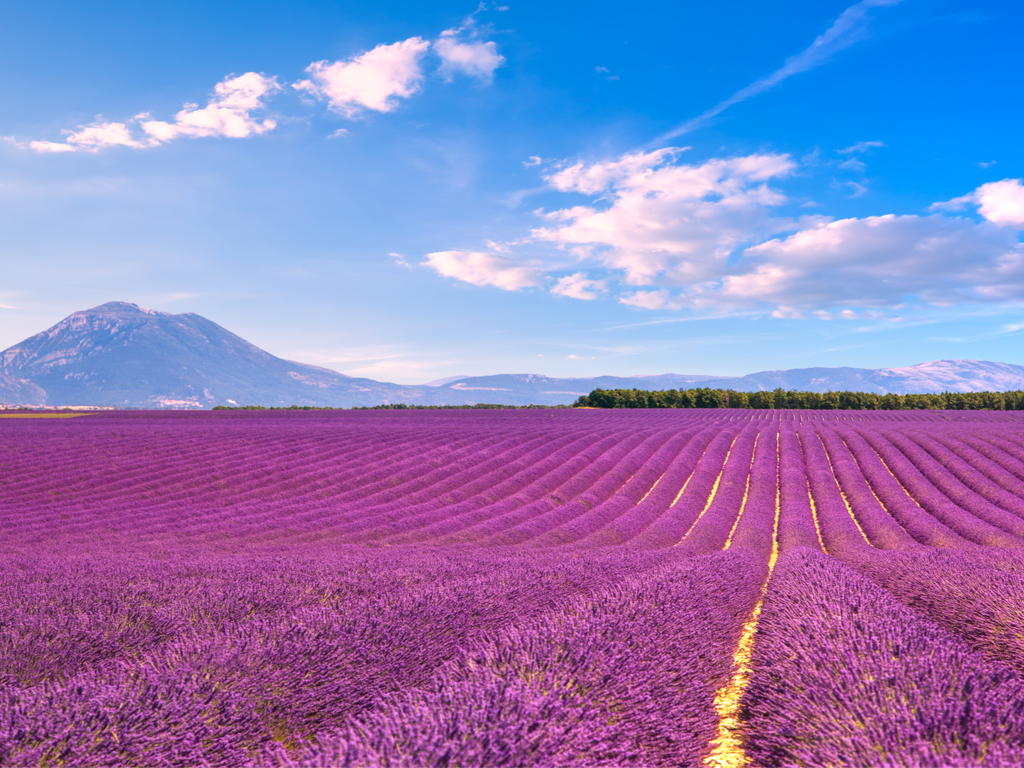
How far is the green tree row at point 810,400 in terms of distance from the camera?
201 ft

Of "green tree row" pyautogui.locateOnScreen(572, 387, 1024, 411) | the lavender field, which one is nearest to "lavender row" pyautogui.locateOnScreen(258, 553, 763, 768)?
the lavender field

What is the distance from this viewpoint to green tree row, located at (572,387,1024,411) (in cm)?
6141

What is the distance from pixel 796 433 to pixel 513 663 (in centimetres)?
3031

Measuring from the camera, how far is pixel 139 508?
1373 centimetres

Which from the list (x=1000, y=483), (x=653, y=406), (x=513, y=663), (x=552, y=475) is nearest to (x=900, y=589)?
(x=513, y=663)

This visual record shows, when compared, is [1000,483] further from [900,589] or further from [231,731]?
[231,731]

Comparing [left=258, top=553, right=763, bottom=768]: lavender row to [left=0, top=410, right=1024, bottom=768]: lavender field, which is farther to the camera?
[left=0, top=410, right=1024, bottom=768]: lavender field

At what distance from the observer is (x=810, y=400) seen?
212 feet

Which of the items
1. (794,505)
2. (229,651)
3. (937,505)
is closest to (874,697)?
(229,651)

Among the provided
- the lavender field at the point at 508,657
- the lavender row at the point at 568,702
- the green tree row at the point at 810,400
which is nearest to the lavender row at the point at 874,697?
the lavender field at the point at 508,657

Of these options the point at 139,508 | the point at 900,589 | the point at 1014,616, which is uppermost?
the point at 1014,616

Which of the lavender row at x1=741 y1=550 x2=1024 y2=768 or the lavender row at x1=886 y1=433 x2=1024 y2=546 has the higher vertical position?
the lavender row at x1=741 y1=550 x2=1024 y2=768

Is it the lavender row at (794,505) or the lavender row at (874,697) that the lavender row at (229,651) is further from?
the lavender row at (794,505)

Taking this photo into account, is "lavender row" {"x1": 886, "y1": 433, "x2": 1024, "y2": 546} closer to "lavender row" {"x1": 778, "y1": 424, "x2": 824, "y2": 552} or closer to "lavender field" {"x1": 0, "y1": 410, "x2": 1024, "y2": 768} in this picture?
"lavender field" {"x1": 0, "y1": 410, "x2": 1024, "y2": 768}
